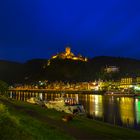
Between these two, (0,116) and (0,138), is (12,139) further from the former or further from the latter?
(0,116)

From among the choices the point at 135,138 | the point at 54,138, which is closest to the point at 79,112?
the point at 135,138

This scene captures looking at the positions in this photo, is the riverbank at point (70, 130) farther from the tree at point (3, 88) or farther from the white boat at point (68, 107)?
the white boat at point (68, 107)

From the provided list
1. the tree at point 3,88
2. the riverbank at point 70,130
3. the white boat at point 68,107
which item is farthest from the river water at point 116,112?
the tree at point 3,88

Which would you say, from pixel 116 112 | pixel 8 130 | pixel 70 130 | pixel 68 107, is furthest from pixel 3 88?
pixel 116 112

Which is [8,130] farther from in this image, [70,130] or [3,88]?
[70,130]

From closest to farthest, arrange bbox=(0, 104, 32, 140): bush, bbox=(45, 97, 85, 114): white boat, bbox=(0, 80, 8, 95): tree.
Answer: bbox=(0, 104, 32, 140): bush, bbox=(0, 80, 8, 95): tree, bbox=(45, 97, 85, 114): white boat

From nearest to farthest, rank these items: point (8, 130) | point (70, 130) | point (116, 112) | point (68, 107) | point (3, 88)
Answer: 1. point (8, 130)
2. point (3, 88)
3. point (70, 130)
4. point (68, 107)
5. point (116, 112)

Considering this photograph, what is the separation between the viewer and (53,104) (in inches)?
2238

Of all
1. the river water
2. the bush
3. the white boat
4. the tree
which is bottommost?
the river water

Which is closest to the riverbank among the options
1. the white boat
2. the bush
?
the bush

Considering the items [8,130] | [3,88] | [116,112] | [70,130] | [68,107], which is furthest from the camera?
[116,112]

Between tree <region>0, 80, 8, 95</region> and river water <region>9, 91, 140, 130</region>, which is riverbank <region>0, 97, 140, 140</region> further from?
river water <region>9, 91, 140, 130</region>

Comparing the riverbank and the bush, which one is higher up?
the bush

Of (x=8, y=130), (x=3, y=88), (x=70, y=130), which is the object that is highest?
(x=3, y=88)
